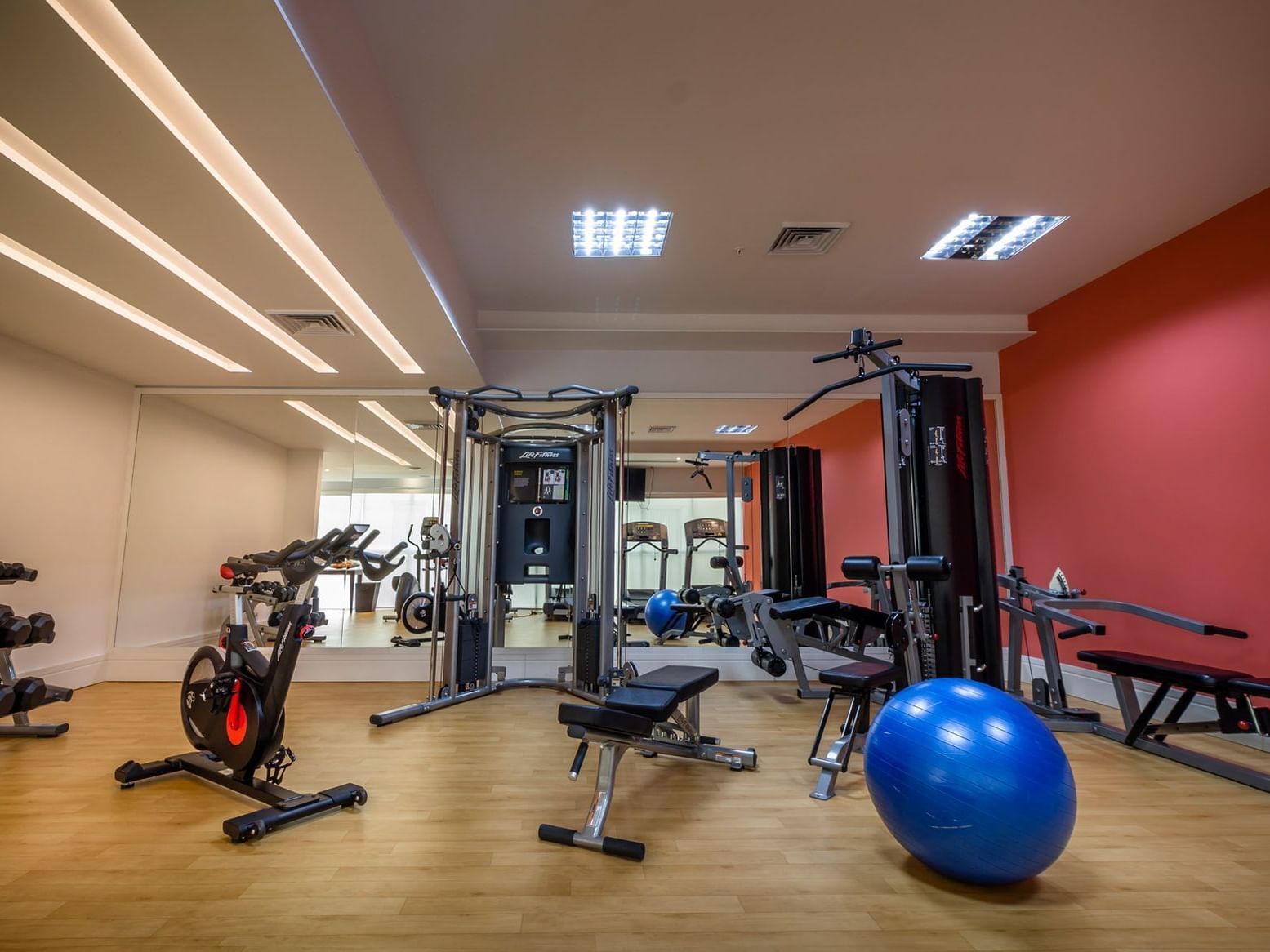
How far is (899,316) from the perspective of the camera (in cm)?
438

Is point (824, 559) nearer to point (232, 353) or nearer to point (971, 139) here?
point (971, 139)

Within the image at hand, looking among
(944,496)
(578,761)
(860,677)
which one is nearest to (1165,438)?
(944,496)

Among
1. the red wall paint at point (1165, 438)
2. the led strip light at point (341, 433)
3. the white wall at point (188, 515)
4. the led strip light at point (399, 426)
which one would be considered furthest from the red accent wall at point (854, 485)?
the white wall at point (188, 515)

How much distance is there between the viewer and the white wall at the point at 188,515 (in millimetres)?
4480

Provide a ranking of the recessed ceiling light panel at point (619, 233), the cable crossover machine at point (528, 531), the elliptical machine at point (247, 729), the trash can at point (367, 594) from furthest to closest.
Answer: the trash can at point (367, 594) → the cable crossover machine at point (528, 531) → the recessed ceiling light panel at point (619, 233) → the elliptical machine at point (247, 729)

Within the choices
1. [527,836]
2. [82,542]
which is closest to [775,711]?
[527,836]

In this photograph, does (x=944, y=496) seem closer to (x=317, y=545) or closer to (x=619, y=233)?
(x=619, y=233)

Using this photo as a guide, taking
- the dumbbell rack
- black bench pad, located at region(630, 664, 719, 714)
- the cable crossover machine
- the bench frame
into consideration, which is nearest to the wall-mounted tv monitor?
the cable crossover machine

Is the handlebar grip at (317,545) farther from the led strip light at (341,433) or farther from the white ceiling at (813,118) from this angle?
the led strip light at (341,433)

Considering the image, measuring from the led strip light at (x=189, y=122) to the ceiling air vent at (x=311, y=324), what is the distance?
1.04ft

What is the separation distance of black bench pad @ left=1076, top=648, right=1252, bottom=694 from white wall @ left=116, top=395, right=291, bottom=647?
20.0 feet

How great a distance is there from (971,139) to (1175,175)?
1.10m

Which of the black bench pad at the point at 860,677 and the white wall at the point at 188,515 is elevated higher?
the white wall at the point at 188,515

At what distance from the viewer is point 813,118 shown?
242 centimetres
